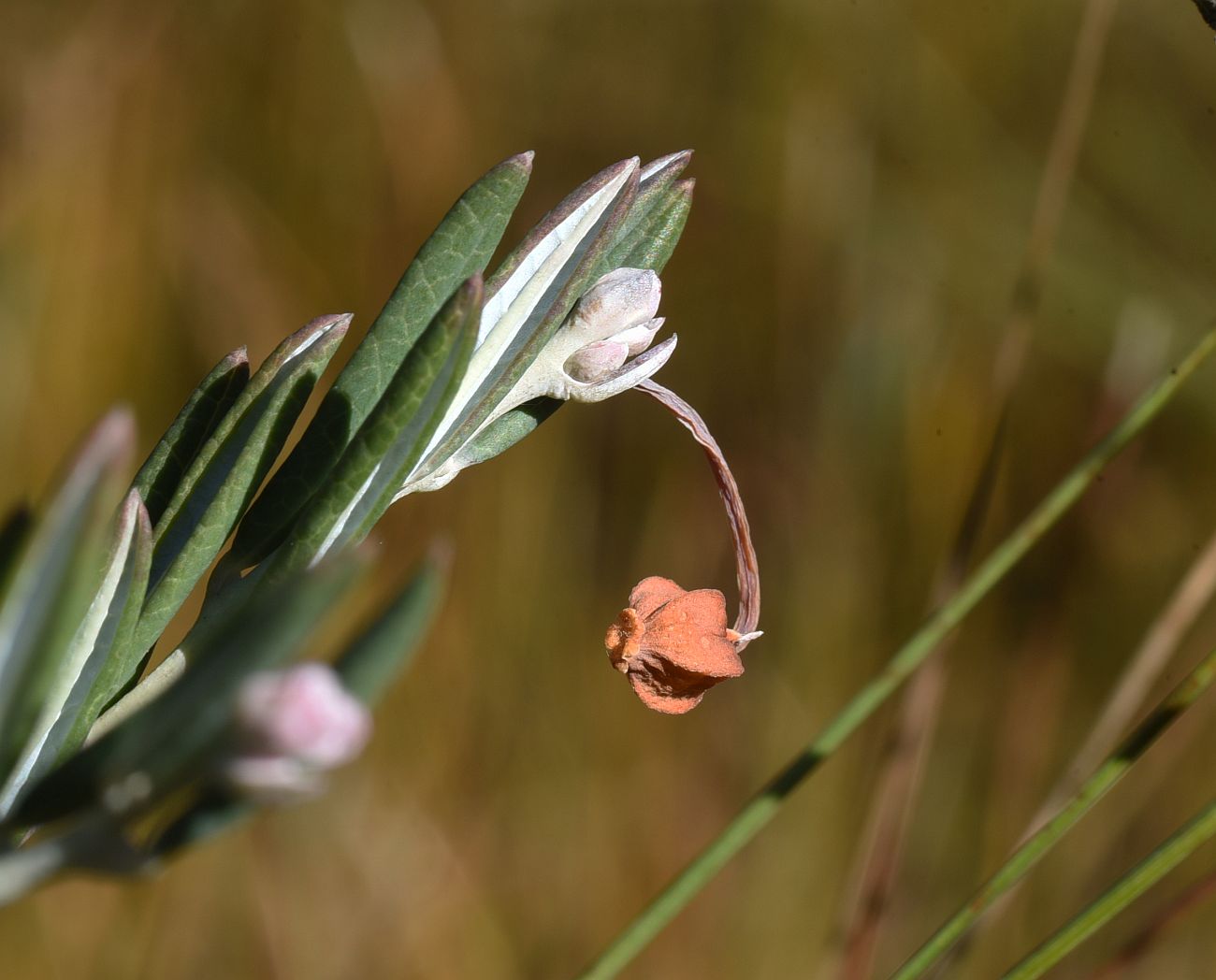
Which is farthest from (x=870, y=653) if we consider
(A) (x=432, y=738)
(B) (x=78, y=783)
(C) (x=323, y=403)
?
(B) (x=78, y=783)

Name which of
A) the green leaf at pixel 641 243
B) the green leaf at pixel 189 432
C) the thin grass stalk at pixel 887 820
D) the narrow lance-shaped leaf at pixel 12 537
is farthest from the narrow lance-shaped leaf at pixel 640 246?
the thin grass stalk at pixel 887 820

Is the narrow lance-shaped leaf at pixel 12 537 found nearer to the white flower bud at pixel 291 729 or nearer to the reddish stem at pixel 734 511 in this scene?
the white flower bud at pixel 291 729

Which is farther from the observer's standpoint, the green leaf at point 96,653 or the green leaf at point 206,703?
the green leaf at point 96,653

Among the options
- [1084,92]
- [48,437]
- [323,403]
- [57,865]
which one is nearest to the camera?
[57,865]

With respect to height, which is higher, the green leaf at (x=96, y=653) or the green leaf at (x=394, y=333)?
the green leaf at (x=394, y=333)

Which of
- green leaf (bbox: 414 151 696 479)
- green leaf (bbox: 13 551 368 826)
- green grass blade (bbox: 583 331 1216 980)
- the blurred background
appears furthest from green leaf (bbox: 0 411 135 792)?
the blurred background

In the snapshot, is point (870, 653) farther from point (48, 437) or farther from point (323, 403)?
point (323, 403)

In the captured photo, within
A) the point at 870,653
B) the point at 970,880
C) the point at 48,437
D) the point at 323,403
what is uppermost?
the point at 48,437
